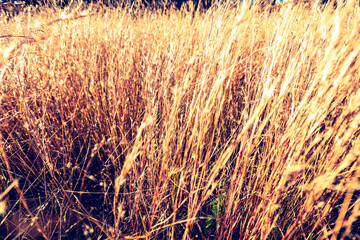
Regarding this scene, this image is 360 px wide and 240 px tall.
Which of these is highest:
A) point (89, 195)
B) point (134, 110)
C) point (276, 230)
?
Answer: point (134, 110)

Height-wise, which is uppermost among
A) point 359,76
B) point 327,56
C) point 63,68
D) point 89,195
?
point 327,56

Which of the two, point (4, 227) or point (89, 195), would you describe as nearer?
point (4, 227)

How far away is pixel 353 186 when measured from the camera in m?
0.46

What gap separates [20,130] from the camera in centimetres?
120

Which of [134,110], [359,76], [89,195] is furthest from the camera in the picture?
[134,110]

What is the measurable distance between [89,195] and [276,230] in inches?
36.4

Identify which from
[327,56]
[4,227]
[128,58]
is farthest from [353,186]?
[128,58]

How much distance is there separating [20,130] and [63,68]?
0.47m

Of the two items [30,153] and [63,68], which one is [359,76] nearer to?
[63,68]

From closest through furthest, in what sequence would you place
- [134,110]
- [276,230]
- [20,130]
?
[276,230], [20,130], [134,110]

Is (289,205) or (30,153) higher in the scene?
(289,205)

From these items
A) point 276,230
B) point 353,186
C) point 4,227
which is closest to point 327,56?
point 353,186

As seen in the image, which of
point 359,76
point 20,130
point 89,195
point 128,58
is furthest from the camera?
point 128,58

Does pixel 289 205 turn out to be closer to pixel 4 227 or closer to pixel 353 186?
pixel 353 186
